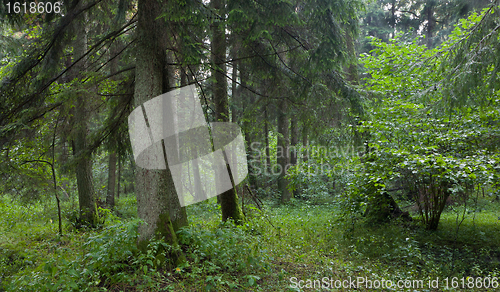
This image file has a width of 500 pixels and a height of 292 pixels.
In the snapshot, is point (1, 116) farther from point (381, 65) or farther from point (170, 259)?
point (381, 65)

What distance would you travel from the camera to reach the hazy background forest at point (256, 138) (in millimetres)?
4520

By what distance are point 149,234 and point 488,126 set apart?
7.50 m

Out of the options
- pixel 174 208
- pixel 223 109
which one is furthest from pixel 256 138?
pixel 174 208

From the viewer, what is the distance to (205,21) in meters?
4.60

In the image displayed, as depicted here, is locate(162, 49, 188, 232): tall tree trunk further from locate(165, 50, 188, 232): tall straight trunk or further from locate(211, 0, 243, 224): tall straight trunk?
locate(211, 0, 243, 224): tall straight trunk

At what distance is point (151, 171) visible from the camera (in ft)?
15.3

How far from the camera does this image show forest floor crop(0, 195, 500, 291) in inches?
158

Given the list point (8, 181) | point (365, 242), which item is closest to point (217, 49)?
point (8, 181)

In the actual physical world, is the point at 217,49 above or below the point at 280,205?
above

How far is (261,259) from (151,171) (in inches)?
94.2

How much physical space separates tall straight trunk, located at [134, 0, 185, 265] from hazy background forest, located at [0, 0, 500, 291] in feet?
0.07

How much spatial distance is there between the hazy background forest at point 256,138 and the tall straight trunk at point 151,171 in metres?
0.02

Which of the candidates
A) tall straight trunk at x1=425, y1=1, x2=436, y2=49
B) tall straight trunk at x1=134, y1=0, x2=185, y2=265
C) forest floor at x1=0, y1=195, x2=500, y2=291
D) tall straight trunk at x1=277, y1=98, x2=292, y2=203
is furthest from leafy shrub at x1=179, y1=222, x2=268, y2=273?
tall straight trunk at x1=425, y1=1, x2=436, y2=49

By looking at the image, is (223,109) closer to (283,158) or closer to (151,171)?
(151,171)
